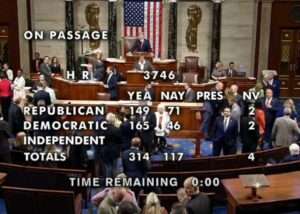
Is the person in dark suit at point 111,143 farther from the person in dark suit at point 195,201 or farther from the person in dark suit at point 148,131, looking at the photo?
the person in dark suit at point 195,201

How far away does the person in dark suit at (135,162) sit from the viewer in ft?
28.8

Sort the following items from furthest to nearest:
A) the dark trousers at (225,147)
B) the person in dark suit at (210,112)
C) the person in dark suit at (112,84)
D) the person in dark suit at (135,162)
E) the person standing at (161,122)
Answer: the person in dark suit at (112,84) < the person in dark suit at (210,112) < the person standing at (161,122) < the dark trousers at (225,147) < the person in dark suit at (135,162)

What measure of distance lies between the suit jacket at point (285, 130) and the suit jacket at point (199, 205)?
388 cm

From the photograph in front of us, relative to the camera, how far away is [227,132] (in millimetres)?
10695

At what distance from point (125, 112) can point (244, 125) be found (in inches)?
96.5

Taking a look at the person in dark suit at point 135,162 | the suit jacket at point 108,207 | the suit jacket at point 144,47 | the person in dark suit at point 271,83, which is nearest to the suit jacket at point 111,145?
the person in dark suit at point 135,162

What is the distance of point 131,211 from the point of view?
633 cm

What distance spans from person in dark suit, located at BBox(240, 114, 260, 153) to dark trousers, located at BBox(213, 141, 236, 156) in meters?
0.24

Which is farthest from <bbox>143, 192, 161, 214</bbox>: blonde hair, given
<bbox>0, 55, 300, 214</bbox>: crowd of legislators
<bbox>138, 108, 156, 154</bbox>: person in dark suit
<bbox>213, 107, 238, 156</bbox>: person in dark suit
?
<bbox>138, 108, 156, 154</bbox>: person in dark suit

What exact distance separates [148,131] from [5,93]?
4480 millimetres

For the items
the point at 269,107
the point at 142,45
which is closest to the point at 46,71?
the point at 142,45

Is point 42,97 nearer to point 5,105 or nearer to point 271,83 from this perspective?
point 5,105

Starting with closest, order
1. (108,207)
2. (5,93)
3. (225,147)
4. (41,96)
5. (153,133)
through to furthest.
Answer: (108,207) < (225,147) < (153,133) < (41,96) < (5,93)

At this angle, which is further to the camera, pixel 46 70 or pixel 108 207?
pixel 46 70
